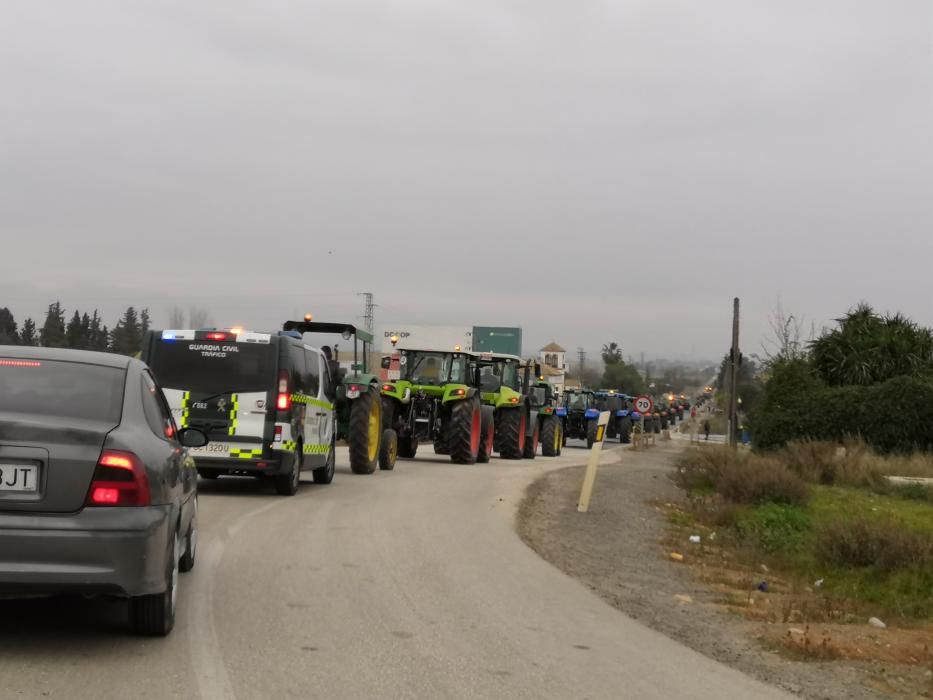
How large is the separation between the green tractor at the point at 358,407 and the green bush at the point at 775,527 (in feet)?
22.0

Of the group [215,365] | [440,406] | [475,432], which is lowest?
[475,432]

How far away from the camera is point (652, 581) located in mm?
10484

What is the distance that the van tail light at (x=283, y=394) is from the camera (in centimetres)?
1466

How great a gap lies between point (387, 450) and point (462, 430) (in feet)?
10.0

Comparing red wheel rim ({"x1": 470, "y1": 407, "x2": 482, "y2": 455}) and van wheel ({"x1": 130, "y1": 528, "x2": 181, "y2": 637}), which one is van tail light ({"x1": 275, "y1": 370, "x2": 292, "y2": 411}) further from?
red wheel rim ({"x1": 470, "y1": 407, "x2": 482, "y2": 455})

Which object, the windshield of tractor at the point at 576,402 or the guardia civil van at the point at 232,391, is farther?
the windshield of tractor at the point at 576,402

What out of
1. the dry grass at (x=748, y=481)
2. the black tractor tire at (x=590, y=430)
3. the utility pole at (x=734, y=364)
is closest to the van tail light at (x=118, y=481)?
the dry grass at (x=748, y=481)

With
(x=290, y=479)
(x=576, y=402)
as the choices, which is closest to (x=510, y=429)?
(x=290, y=479)

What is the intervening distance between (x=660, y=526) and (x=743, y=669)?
8.74 metres

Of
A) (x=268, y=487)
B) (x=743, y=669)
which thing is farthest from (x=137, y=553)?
(x=268, y=487)

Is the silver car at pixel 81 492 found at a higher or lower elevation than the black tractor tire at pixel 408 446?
higher

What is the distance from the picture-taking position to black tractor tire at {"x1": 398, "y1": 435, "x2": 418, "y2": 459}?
25081 millimetres

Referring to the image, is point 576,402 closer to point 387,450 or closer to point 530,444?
point 530,444

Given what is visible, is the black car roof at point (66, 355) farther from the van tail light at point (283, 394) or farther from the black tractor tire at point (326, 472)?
the black tractor tire at point (326, 472)
